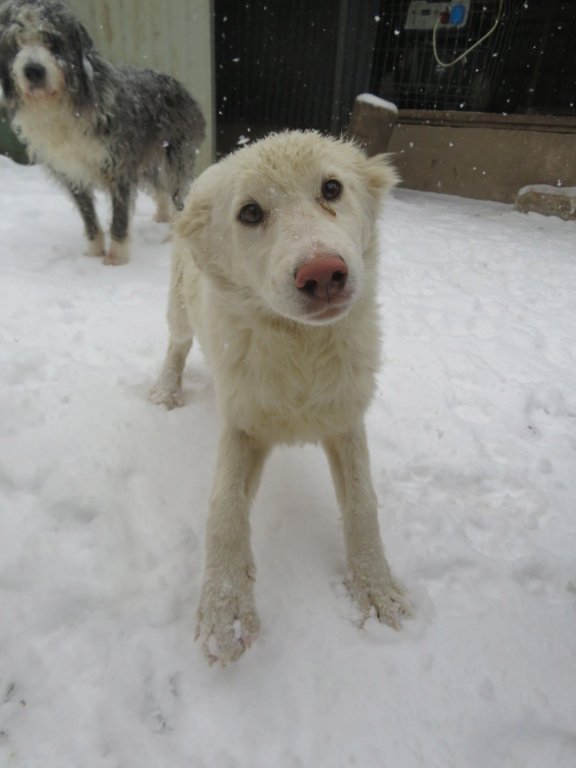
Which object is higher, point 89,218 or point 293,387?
point 293,387

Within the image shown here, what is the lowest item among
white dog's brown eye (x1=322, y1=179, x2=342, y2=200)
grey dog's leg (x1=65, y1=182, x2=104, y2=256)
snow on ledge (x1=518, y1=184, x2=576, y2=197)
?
grey dog's leg (x1=65, y1=182, x2=104, y2=256)

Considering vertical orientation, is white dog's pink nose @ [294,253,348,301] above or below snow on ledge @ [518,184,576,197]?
above

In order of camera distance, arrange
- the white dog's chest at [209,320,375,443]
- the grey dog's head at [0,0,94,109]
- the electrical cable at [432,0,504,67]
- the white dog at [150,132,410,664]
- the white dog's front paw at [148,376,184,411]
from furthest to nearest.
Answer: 1. the electrical cable at [432,0,504,67]
2. the grey dog's head at [0,0,94,109]
3. the white dog's front paw at [148,376,184,411]
4. the white dog's chest at [209,320,375,443]
5. the white dog at [150,132,410,664]

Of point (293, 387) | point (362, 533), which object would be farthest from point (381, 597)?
point (293, 387)

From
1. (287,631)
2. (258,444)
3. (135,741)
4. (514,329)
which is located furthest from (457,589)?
(514,329)

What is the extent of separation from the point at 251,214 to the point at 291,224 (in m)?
0.23

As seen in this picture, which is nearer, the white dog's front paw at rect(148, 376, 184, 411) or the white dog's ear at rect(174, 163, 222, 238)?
the white dog's ear at rect(174, 163, 222, 238)

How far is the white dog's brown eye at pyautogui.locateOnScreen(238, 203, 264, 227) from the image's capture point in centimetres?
160

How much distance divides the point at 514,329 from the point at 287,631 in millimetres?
2984

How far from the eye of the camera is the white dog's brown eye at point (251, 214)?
5.24ft

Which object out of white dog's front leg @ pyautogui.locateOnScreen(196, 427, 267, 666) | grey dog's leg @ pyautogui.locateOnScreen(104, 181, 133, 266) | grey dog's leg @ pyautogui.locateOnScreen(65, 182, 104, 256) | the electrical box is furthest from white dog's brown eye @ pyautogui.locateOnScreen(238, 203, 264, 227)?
the electrical box

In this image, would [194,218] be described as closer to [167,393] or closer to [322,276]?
[322,276]

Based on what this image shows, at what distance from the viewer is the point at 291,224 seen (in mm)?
1459

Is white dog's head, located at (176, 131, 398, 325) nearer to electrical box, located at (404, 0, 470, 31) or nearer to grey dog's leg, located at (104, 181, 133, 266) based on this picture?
grey dog's leg, located at (104, 181, 133, 266)
